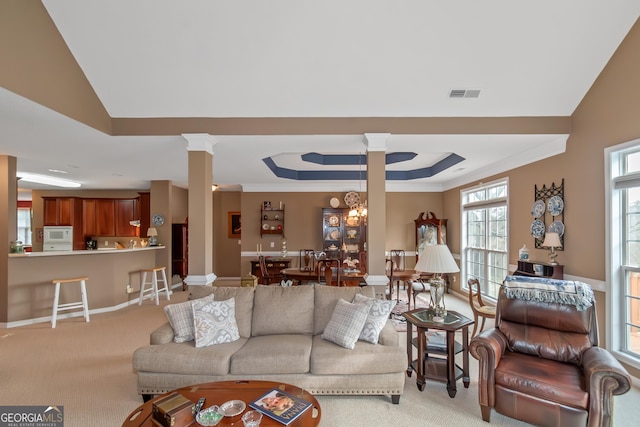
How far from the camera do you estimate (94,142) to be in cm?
402

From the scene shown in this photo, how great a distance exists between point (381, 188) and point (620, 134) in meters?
2.42

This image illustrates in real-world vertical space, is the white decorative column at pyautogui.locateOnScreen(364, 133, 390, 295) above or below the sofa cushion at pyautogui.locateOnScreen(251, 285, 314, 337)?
above

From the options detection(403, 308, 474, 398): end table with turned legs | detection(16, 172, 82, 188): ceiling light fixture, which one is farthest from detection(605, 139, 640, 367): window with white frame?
detection(16, 172, 82, 188): ceiling light fixture

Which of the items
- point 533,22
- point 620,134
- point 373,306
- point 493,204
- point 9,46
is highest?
point 533,22

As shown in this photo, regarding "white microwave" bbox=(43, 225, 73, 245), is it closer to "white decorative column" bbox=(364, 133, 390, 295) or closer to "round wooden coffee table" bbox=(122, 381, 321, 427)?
"round wooden coffee table" bbox=(122, 381, 321, 427)

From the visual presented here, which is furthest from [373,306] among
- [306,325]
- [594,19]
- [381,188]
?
[594,19]

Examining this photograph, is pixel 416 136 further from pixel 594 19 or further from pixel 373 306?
pixel 373 306

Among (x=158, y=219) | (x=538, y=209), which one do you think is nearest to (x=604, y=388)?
(x=538, y=209)

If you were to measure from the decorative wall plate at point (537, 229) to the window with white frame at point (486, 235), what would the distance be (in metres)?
0.75

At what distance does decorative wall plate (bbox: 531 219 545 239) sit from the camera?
14.2ft

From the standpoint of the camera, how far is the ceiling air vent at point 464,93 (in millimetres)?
3480
